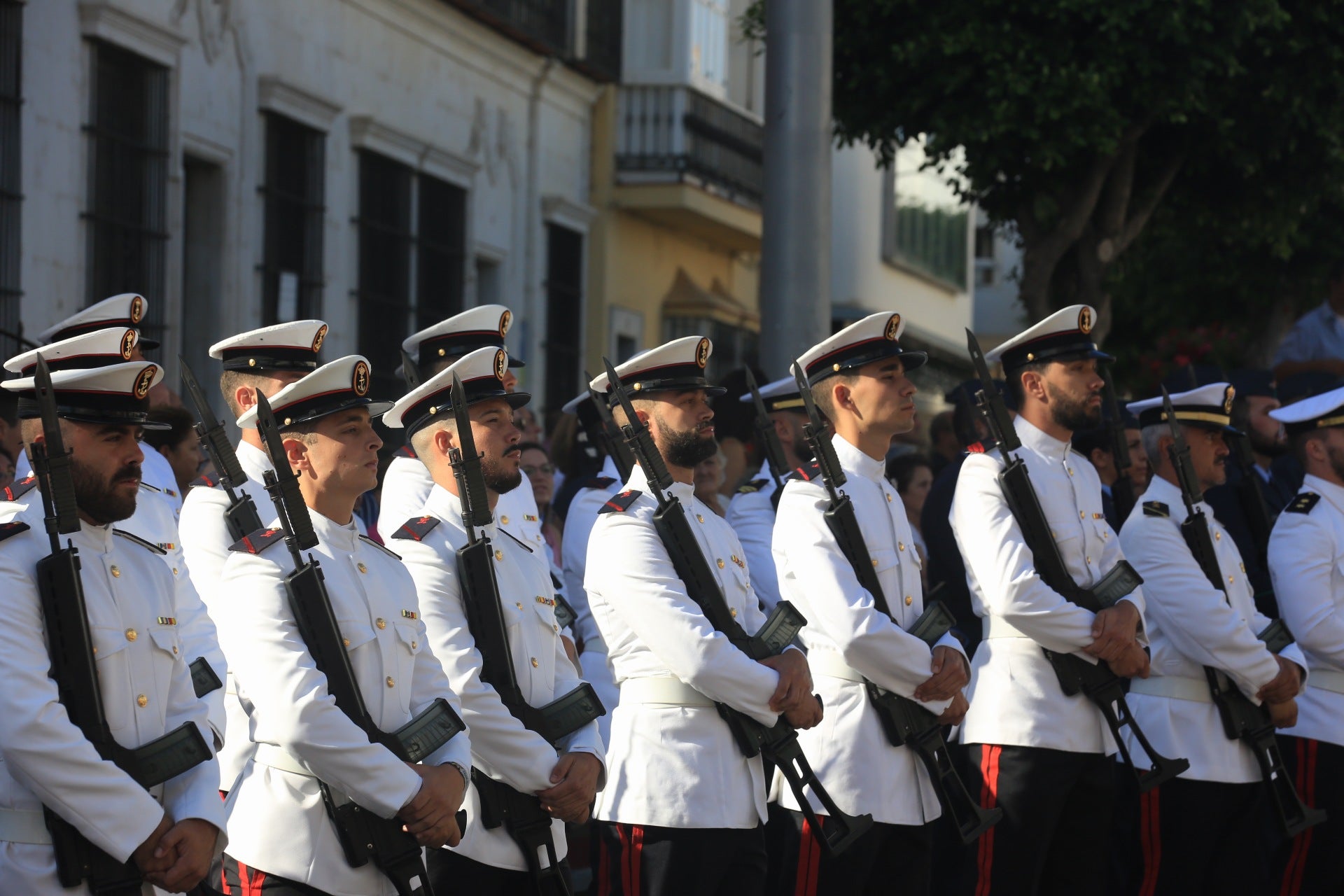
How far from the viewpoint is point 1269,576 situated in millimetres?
7457

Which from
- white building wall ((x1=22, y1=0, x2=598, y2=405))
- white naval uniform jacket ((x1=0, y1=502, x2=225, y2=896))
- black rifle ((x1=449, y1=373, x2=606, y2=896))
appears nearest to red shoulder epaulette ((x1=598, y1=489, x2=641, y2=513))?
black rifle ((x1=449, y1=373, x2=606, y2=896))

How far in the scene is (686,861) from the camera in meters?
5.12

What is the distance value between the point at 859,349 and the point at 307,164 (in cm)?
850

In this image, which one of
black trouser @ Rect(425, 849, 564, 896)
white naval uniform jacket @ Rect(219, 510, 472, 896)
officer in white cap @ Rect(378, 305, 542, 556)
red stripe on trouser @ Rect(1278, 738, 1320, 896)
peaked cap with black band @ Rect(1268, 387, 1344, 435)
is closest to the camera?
white naval uniform jacket @ Rect(219, 510, 472, 896)

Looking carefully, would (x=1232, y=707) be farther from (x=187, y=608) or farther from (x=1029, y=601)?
(x=187, y=608)

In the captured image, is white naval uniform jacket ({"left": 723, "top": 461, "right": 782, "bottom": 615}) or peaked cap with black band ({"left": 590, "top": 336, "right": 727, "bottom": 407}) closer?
peaked cap with black band ({"left": 590, "top": 336, "right": 727, "bottom": 407})

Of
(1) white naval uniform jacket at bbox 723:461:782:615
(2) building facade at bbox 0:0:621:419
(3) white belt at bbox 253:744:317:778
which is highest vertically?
(2) building facade at bbox 0:0:621:419

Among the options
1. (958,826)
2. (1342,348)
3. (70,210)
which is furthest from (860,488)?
(70,210)

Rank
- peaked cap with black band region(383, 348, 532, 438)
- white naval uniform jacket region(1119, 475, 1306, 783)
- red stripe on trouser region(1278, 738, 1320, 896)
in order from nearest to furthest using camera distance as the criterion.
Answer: peaked cap with black band region(383, 348, 532, 438) → white naval uniform jacket region(1119, 475, 1306, 783) → red stripe on trouser region(1278, 738, 1320, 896)

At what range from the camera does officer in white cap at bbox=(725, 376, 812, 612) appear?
707 centimetres

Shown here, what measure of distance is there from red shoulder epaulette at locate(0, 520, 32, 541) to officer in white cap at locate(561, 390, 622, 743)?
2984mm

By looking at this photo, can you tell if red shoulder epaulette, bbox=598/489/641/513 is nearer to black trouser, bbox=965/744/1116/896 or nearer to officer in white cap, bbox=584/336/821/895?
officer in white cap, bbox=584/336/821/895

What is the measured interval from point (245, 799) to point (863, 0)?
9306 millimetres

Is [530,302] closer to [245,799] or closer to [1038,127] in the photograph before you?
[1038,127]
